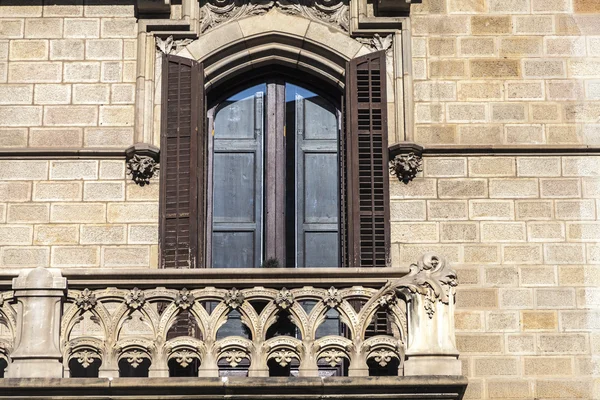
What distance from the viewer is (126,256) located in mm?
14914

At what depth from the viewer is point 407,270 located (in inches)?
528

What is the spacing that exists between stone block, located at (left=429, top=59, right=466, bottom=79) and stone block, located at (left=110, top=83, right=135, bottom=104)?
121 inches

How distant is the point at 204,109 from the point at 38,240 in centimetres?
218

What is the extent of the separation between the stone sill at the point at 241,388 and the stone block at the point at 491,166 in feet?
9.82

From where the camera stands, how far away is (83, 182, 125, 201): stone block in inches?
595

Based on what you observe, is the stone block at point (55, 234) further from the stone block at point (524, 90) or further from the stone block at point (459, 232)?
the stone block at point (524, 90)

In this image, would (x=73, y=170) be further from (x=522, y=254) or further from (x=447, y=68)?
(x=522, y=254)

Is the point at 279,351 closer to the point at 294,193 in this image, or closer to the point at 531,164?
the point at 294,193

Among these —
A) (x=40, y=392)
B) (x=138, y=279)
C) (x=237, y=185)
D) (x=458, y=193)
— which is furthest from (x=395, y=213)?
(x=40, y=392)

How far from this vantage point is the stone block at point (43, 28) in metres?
15.7

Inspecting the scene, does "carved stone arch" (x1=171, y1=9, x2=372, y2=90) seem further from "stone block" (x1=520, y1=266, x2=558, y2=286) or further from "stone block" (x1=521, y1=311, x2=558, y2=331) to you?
"stone block" (x1=521, y1=311, x2=558, y2=331)

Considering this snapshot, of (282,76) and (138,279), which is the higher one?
(282,76)

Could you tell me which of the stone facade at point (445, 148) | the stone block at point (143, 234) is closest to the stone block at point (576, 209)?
the stone facade at point (445, 148)

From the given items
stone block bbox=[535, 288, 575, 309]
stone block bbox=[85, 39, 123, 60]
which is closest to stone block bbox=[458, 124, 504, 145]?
stone block bbox=[535, 288, 575, 309]
